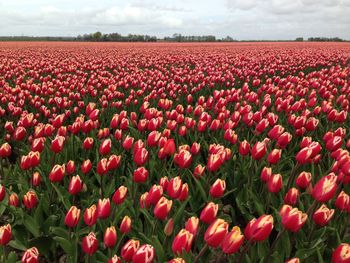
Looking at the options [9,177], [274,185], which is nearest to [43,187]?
[9,177]

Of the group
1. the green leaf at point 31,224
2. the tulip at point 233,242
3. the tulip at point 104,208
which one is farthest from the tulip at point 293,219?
the green leaf at point 31,224

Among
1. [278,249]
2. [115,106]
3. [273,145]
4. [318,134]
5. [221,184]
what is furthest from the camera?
[115,106]

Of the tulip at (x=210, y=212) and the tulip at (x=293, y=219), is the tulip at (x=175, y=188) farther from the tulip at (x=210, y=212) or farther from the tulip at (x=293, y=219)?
the tulip at (x=293, y=219)

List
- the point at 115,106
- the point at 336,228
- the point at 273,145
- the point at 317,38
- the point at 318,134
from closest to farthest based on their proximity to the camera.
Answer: the point at 336,228 → the point at 273,145 → the point at 318,134 → the point at 115,106 → the point at 317,38

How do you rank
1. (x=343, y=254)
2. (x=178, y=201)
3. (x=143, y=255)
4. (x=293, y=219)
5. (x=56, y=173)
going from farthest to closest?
1. (x=178, y=201)
2. (x=56, y=173)
3. (x=293, y=219)
4. (x=343, y=254)
5. (x=143, y=255)

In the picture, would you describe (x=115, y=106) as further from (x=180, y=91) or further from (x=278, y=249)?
(x=278, y=249)

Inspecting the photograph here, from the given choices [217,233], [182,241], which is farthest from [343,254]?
[182,241]

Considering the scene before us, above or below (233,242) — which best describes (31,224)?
below

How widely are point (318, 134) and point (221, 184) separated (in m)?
3.76

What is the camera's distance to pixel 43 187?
438 cm

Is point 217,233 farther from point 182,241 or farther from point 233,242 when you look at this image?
point 182,241

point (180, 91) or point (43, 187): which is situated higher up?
point (180, 91)

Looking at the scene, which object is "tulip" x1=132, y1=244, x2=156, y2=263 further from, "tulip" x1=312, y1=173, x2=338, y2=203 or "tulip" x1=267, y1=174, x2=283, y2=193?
"tulip" x1=267, y1=174, x2=283, y2=193

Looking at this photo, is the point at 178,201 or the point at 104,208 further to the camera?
the point at 178,201
